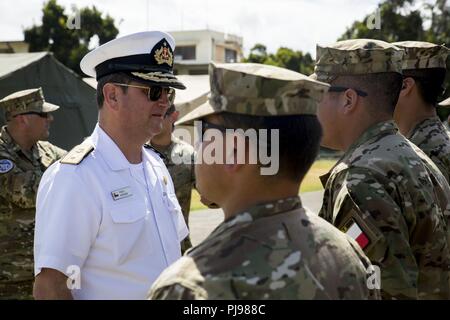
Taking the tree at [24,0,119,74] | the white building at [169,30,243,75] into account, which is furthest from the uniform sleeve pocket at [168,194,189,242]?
the white building at [169,30,243,75]

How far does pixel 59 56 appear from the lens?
31.2 meters

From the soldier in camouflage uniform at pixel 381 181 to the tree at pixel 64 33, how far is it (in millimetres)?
28566

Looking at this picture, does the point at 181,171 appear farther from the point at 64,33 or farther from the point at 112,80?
the point at 64,33

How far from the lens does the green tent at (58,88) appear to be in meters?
7.59

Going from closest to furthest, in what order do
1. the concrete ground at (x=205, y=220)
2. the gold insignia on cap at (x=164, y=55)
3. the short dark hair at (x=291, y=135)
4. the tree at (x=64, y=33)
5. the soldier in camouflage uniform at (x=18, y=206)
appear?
the short dark hair at (x=291, y=135) < the gold insignia on cap at (x=164, y=55) < the soldier in camouflage uniform at (x=18, y=206) < the concrete ground at (x=205, y=220) < the tree at (x=64, y=33)

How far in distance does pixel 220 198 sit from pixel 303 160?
0.27 meters

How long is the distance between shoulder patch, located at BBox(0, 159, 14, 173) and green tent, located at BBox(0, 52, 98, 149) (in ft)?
7.76

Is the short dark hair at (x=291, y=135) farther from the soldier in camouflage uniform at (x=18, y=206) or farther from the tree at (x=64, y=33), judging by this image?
the tree at (x=64, y=33)

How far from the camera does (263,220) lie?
159 centimetres

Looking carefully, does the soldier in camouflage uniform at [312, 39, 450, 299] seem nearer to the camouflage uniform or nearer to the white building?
the camouflage uniform

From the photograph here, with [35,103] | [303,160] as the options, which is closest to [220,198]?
[303,160]

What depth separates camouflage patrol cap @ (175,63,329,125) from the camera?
1.62 metres

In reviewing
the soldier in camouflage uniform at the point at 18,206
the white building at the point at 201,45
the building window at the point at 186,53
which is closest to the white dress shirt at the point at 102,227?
the soldier in camouflage uniform at the point at 18,206

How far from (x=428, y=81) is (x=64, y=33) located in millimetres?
30029
